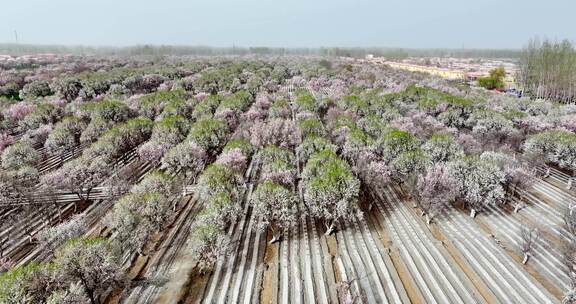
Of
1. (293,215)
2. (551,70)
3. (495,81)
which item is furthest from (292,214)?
(495,81)

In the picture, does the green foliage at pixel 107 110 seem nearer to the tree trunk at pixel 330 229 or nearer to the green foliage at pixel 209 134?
the green foliage at pixel 209 134

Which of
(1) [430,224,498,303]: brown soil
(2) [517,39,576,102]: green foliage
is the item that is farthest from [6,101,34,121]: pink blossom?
(2) [517,39,576,102]: green foliage

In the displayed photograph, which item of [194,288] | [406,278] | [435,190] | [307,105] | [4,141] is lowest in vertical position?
[194,288]

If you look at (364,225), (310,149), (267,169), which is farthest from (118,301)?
(310,149)

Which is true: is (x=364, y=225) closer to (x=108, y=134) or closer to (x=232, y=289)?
(x=232, y=289)

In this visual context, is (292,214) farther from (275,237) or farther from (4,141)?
(4,141)
